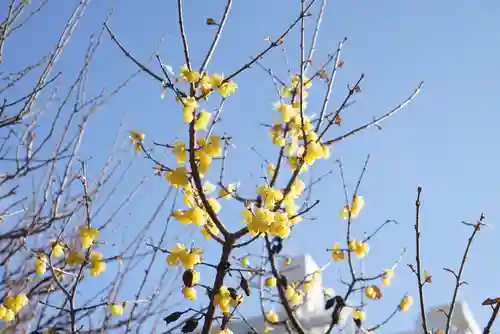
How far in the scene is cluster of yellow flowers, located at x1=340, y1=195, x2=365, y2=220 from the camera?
2.99 meters

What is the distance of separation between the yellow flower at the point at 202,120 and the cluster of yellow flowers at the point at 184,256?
1.57 feet

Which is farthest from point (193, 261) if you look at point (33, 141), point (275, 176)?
point (33, 141)

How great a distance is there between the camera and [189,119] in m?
1.99

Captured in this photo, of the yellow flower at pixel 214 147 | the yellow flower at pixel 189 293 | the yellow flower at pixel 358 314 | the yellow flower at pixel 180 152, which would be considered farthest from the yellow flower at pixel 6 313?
the yellow flower at pixel 358 314

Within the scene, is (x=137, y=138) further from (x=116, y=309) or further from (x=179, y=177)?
(x=116, y=309)

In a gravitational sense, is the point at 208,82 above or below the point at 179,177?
above

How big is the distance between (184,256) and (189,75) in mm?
693

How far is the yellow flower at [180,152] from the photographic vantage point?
2.12 m

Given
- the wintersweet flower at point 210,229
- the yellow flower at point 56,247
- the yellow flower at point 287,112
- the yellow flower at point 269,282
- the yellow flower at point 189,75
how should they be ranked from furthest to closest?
1. the yellow flower at point 269,282
2. the yellow flower at point 56,247
3. the yellow flower at point 287,112
4. the wintersweet flower at point 210,229
5. the yellow flower at point 189,75

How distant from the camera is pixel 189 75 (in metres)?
2.07

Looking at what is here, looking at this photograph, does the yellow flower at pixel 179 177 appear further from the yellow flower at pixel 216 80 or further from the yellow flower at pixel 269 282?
the yellow flower at pixel 269 282

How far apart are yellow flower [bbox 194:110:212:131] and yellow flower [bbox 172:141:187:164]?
3.4 inches

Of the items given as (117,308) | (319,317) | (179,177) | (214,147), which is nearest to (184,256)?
(179,177)

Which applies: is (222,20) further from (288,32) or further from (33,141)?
(33,141)
